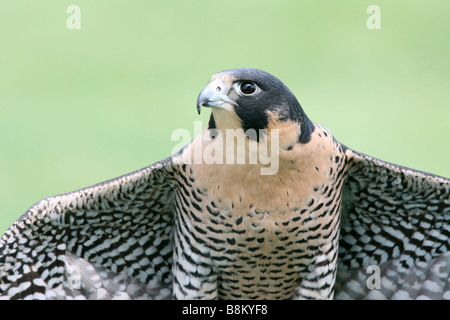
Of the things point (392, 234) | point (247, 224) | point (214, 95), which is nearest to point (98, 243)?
point (247, 224)

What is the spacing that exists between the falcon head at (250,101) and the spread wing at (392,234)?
63 centimetres

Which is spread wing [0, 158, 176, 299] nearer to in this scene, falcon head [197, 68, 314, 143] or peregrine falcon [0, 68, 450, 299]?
peregrine falcon [0, 68, 450, 299]

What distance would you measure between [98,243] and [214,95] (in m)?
1.49

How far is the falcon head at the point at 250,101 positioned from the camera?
15.5ft

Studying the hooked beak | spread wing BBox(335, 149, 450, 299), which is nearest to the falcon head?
the hooked beak

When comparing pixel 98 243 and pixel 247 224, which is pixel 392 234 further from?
pixel 98 243

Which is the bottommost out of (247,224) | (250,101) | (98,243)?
(98,243)

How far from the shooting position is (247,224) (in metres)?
5.08

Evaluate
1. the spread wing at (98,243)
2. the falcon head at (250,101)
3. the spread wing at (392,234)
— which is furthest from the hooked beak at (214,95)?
the spread wing at (392,234)

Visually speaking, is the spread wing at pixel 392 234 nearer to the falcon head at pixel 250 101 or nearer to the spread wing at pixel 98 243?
the falcon head at pixel 250 101

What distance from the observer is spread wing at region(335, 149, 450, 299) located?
529cm
